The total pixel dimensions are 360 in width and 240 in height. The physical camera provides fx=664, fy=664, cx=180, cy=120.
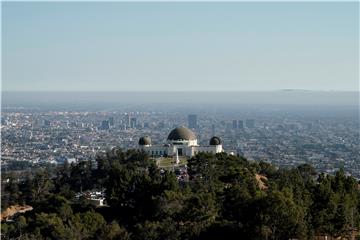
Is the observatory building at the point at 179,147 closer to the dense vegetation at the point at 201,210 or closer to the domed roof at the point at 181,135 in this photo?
the domed roof at the point at 181,135

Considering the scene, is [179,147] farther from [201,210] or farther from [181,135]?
[201,210]

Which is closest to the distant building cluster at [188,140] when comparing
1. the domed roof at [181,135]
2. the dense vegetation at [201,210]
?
the domed roof at [181,135]

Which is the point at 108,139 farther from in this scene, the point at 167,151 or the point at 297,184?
the point at 297,184

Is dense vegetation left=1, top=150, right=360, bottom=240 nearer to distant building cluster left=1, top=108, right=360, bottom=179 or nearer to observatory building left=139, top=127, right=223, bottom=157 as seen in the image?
observatory building left=139, top=127, right=223, bottom=157

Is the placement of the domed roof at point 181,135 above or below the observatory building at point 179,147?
above

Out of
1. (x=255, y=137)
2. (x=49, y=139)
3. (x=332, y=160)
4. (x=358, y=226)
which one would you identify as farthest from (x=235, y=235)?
(x=255, y=137)
